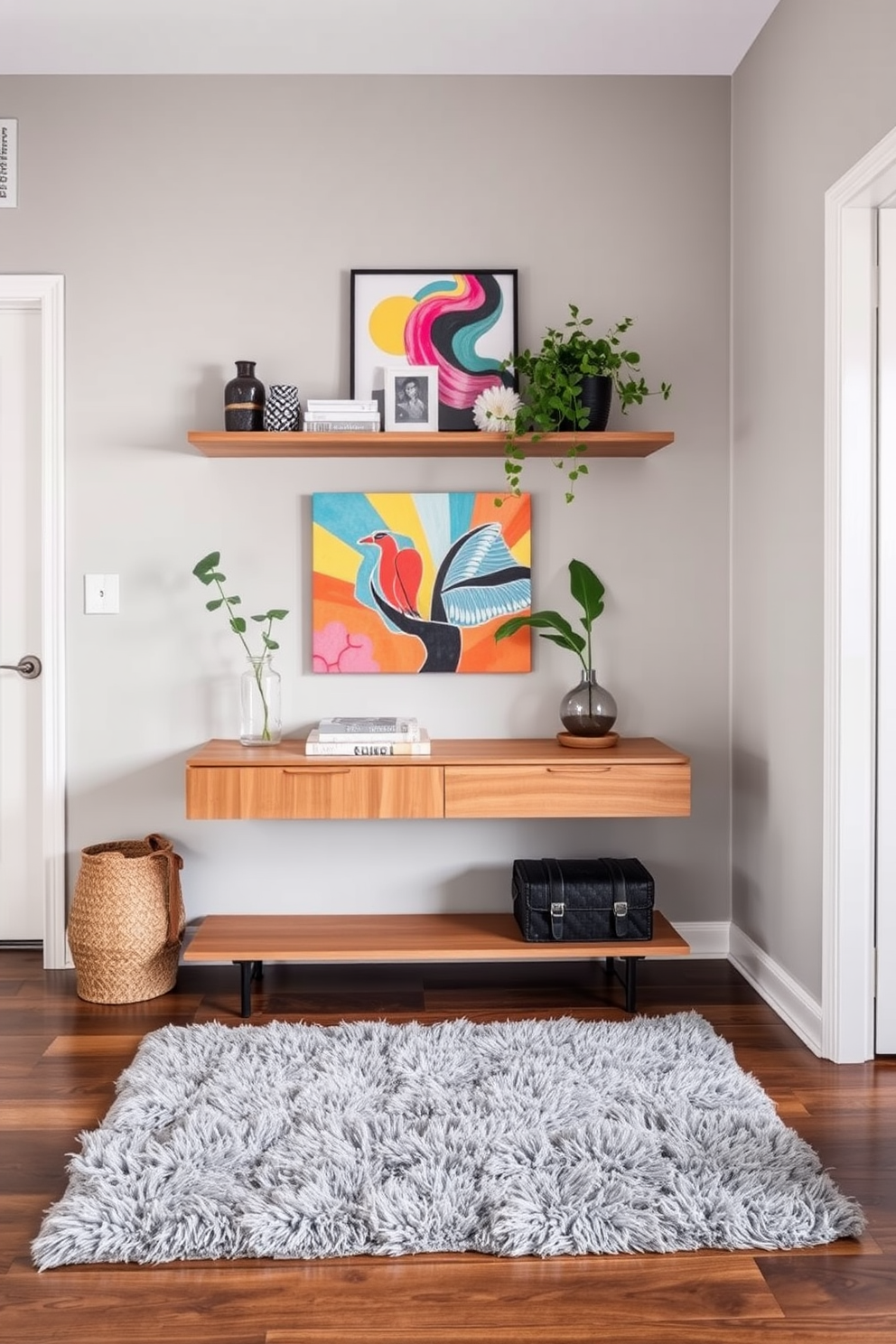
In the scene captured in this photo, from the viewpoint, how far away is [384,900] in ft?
11.0

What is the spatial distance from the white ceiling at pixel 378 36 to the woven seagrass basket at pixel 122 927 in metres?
2.24

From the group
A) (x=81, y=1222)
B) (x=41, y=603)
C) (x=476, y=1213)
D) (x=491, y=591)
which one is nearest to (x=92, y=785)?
→ (x=41, y=603)

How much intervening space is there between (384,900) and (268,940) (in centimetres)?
46

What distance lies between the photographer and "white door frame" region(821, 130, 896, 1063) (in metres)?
Result: 2.51

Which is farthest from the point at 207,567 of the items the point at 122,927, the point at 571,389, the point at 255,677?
the point at 571,389

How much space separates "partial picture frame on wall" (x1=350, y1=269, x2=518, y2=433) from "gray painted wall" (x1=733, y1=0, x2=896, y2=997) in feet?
2.38

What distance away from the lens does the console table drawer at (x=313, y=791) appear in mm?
2891

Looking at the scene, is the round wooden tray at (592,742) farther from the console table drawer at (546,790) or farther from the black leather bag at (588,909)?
the black leather bag at (588,909)

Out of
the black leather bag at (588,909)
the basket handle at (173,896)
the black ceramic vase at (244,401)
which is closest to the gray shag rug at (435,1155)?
the black leather bag at (588,909)

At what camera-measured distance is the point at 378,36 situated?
302 cm

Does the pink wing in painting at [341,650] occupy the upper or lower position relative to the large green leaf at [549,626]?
lower

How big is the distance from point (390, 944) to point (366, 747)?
0.53 meters

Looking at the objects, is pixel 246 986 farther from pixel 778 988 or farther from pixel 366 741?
pixel 778 988

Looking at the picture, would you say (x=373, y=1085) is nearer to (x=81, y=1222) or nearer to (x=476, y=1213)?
(x=476, y=1213)
